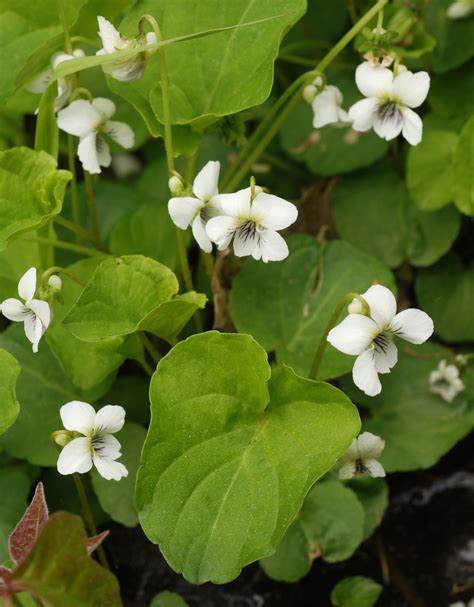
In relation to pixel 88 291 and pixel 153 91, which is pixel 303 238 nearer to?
pixel 153 91

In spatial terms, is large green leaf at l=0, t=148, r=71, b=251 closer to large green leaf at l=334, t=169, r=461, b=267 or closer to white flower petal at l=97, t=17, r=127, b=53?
white flower petal at l=97, t=17, r=127, b=53

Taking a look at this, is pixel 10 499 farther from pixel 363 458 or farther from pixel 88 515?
pixel 363 458

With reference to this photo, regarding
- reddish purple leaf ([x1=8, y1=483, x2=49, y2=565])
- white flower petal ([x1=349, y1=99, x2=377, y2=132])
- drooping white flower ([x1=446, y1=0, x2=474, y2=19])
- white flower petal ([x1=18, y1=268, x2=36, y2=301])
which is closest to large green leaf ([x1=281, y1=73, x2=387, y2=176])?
drooping white flower ([x1=446, y1=0, x2=474, y2=19])

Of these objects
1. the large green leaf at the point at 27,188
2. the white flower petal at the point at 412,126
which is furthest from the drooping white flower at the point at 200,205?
the white flower petal at the point at 412,126

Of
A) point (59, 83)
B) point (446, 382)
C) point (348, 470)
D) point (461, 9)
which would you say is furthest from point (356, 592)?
point (461, 9)

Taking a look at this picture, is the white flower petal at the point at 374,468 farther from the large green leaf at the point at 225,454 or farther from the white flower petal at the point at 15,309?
the white flower petal at the point at 15,309

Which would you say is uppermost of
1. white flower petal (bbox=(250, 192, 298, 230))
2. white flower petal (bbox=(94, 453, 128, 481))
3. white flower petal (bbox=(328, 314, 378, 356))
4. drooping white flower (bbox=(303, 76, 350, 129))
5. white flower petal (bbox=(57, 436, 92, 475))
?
white flower petal (bbox=(250, 192, 298, 230))
